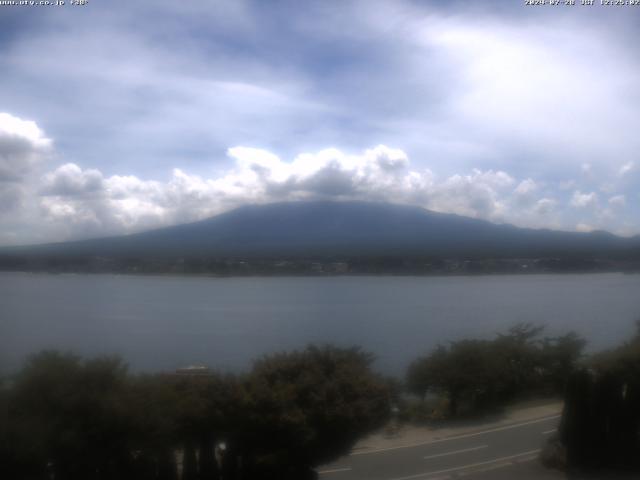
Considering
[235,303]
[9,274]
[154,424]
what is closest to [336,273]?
[235,303]

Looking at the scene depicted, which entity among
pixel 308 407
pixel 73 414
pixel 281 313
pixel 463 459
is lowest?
pixel 463 459

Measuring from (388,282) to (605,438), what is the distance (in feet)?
40.1

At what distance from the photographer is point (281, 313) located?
19625 millimetres

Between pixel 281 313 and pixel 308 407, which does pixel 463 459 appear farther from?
pixel 281 313

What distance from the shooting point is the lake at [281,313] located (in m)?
12.9

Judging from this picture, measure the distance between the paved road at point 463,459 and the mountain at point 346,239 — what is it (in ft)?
23.4

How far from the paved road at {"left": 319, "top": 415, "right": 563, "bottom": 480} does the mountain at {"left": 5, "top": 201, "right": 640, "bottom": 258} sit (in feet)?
23.4

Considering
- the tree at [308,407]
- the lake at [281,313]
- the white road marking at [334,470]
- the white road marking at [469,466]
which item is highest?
the lake at [281,313]

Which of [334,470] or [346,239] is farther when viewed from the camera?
[346,239]

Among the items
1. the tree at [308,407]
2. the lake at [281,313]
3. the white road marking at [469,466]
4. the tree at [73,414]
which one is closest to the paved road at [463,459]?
the white road marking at [469,466]

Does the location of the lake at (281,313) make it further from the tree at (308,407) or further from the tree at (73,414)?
the tree at (308,407)

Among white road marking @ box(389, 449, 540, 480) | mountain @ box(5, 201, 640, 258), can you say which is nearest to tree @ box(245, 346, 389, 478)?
white road marking @ box(389, 449, 540, 480)

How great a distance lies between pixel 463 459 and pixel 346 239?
16405 millimetres

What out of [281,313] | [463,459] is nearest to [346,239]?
[281,313]
